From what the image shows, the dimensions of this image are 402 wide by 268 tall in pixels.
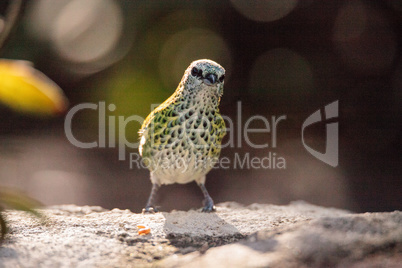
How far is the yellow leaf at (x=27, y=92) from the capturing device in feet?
2.87

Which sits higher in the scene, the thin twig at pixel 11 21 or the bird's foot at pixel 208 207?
the thin twig at pixel 11 21

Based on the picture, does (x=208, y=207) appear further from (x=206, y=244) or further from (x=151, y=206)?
(x=206, y=244)

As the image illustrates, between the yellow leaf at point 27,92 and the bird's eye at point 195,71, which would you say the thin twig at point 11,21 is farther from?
the bird's eye at point 195,71

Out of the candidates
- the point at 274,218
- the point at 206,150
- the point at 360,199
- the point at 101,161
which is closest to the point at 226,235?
the point at 274,218

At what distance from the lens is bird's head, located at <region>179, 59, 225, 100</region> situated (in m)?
2.93

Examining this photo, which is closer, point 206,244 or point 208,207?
point 206,244

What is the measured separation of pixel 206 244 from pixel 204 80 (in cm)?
128

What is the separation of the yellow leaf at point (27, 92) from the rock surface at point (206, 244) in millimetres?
402

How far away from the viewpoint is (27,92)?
2.95 feet
